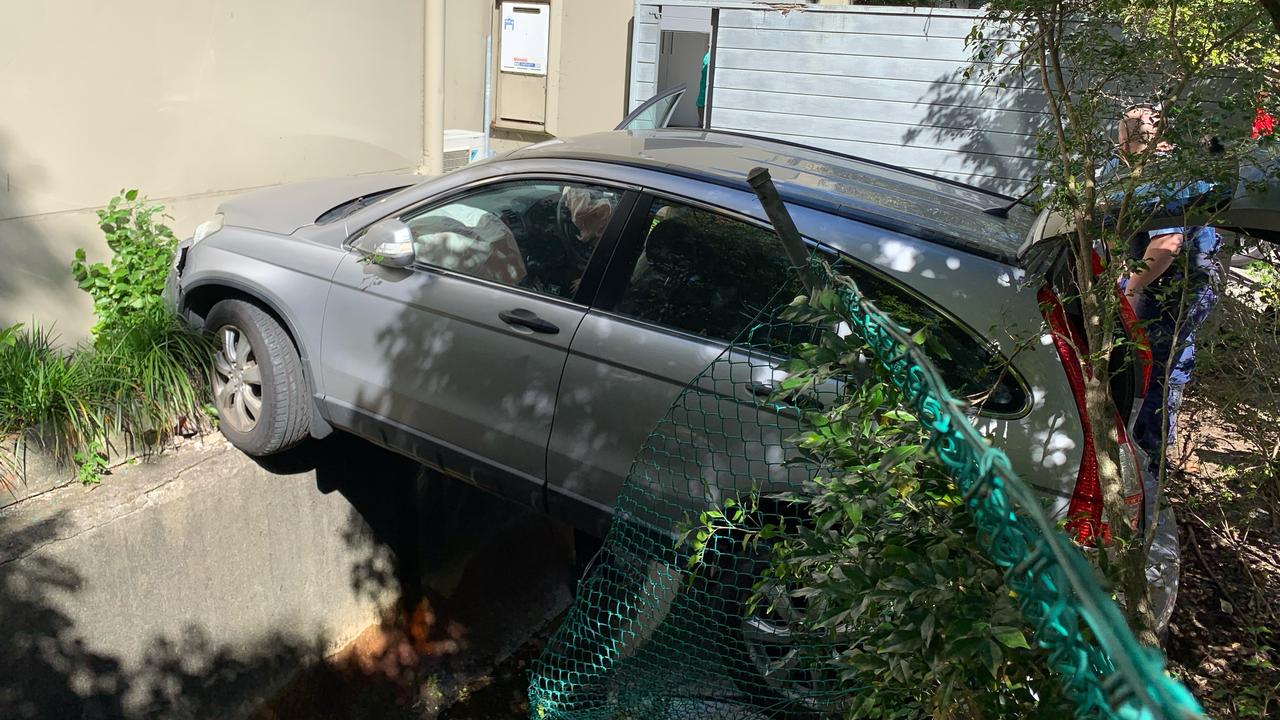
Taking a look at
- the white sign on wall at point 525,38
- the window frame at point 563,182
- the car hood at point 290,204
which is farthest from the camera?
the white sign on wall at point 525,38

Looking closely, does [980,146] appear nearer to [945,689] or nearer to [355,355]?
[355,355]

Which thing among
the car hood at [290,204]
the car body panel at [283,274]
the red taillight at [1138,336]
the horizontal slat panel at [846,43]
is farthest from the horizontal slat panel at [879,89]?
the car body panel at [283,274]

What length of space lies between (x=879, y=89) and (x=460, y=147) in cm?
334

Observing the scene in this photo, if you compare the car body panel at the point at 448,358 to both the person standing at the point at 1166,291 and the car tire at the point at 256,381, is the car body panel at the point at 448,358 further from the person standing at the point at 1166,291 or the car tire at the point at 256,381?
the person standing at the point at 1166,291

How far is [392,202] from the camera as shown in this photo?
165 inches

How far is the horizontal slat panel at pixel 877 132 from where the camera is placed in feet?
22.3

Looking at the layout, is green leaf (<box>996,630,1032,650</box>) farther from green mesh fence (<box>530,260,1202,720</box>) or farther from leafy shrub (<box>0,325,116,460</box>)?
leafy shrub (<box>0,325,116,460</box>)

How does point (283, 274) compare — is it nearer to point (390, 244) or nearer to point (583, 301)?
point (390, 244)

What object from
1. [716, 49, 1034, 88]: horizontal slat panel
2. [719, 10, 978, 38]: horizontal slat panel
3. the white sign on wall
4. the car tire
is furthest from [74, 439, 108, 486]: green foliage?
the white sign on wall

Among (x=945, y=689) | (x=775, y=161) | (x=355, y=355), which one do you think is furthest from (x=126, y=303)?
(x=945, y=689)

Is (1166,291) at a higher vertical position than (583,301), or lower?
higher

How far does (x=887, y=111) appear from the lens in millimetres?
7137

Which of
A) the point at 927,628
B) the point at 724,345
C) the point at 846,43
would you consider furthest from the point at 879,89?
the point at 927,628

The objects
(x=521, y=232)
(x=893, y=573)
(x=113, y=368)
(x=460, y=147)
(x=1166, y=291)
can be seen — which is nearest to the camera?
(x=893, y=573)
